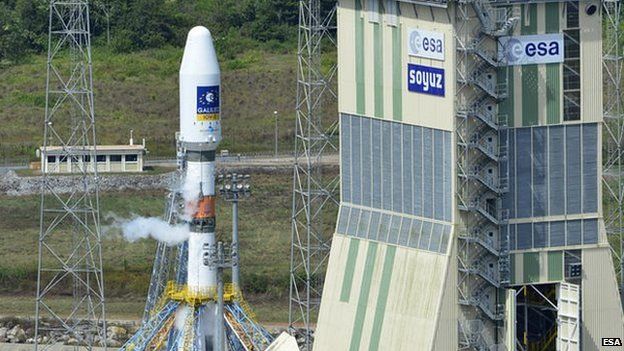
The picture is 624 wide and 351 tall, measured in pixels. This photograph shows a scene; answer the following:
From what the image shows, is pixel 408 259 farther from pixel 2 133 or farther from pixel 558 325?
pixel 2 133

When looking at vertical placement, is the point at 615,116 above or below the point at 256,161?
above

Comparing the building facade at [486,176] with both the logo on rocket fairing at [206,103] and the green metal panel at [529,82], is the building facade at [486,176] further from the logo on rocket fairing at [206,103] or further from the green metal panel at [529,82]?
the logo on rocket fairing at [206,103]

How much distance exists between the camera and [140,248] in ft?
424

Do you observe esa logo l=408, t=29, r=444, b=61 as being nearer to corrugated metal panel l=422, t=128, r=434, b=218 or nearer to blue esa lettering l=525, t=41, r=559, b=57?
corrugated metal panel l=422, t=128, r=434, b=218

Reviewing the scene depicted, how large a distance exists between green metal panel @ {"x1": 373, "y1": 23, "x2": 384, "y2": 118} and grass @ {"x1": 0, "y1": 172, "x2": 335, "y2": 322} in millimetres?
23147

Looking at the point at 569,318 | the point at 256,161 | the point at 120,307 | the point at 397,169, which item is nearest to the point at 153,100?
the point at 256,161

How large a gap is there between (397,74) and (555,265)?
9213 millimetres

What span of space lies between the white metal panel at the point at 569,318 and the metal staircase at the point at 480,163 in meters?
2.23

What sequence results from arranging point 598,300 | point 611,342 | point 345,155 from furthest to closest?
point 345,155, point 611,342, point 598,300

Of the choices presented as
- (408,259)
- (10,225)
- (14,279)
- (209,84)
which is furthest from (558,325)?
(10,225)

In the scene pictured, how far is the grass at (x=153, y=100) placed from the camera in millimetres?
156500

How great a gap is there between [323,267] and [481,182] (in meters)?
27.0

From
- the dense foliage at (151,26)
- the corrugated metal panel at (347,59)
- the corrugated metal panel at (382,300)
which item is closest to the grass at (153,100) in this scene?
the dense foliage at (151,26)

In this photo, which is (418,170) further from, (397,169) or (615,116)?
(615,116)
